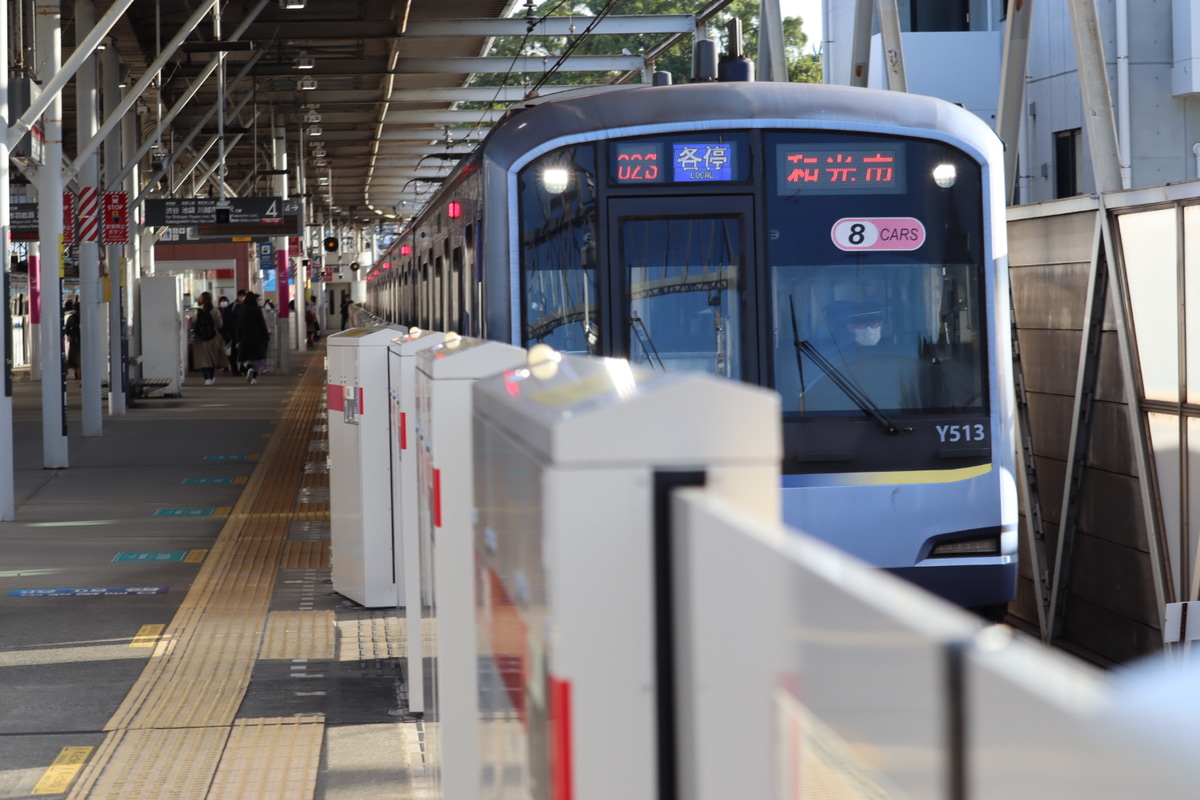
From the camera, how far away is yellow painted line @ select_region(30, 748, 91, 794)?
4.70m

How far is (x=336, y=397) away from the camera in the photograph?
26.5ft

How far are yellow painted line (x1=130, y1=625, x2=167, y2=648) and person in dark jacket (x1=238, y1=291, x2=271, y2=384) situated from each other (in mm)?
22247

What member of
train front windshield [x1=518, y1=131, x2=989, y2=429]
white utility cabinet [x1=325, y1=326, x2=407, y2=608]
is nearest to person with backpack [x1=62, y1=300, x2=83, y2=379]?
white utility cabinet [x1=325, y1=326, x2=407, y2=608]

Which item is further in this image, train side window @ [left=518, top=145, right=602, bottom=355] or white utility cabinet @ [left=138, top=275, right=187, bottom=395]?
white utility cabinet @ [left=138, top=275, right=187, bottom=395]

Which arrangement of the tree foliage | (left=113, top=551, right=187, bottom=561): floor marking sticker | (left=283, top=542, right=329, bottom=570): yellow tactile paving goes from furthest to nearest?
the tree foliage
(left=113, top=551, right=187, bottom=561): floor marking sticker
(left=283, top=542, right=329, bottom=570): yellow tactile paving

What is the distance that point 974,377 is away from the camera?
6480 millimetres

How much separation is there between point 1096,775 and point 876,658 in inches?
10.1

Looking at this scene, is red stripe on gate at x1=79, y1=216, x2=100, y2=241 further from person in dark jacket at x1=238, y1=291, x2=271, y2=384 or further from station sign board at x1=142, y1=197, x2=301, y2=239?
person in dark jacket at x1=238, y1=291, x2=271, y2=384

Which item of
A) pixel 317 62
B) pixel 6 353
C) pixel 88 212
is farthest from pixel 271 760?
pixel 317 62

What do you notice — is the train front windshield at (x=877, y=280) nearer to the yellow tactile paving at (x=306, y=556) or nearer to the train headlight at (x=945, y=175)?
the train headlight at (x=945, y=175)

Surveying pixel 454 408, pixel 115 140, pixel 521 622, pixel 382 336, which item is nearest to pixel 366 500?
pixel 382 336

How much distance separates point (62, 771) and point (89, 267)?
13.2 metres

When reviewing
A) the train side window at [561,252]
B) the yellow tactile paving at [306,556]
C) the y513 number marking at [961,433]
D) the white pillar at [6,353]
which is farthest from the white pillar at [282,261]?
the y513 number marking at [961,433]

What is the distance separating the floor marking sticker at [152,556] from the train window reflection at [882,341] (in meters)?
4.62
